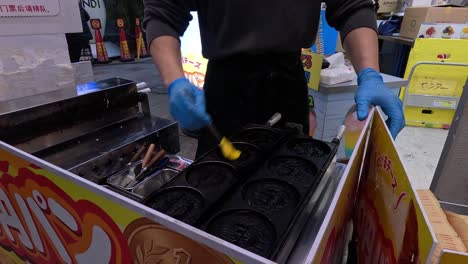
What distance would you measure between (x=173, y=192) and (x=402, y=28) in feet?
12.6

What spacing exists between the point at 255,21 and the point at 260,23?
17 mm

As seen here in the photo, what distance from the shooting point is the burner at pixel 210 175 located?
0.63 metres

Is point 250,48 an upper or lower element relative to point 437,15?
lower

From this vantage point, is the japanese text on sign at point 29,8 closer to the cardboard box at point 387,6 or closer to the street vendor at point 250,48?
the street vendor at point 250,48

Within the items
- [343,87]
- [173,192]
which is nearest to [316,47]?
[343,87]

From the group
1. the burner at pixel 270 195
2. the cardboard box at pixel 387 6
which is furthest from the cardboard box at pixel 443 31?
the burner at pixel 270 195

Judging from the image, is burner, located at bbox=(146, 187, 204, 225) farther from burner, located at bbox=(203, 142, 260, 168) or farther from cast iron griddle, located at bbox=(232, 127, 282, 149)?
cast iron griddle, located at bbox=(232, 127, 282, 149)

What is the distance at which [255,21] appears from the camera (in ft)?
3.10

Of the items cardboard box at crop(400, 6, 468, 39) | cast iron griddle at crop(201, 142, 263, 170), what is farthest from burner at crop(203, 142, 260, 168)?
cardboard box at crop(400, 6, 468, 39)

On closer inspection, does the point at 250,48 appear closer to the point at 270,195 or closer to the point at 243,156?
the point at 243,156

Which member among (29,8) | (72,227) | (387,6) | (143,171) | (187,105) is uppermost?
(387,6)

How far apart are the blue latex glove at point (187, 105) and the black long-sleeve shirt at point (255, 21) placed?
22cm

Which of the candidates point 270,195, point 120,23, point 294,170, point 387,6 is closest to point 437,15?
point 387,6

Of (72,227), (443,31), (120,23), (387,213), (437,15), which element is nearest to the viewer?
(387,213)
